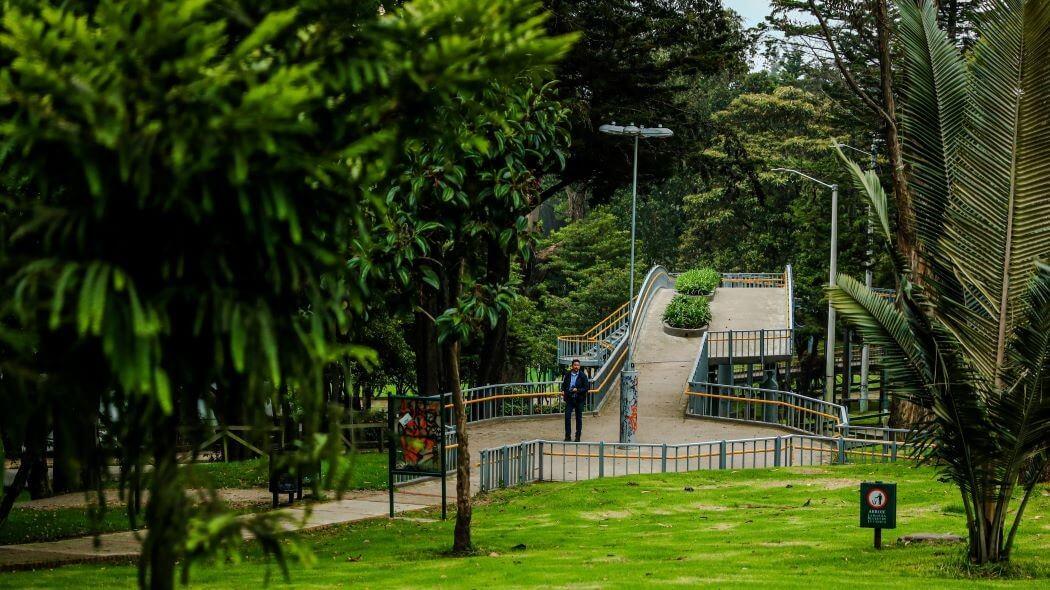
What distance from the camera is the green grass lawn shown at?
1823 centimetres

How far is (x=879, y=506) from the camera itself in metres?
13.2

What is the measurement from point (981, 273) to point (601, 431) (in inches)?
730

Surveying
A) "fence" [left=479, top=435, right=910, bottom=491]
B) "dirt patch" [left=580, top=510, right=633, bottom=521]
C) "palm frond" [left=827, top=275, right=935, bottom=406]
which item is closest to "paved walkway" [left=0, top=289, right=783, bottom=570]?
"fence" [left=479, top=435, right=910, bottom=491]

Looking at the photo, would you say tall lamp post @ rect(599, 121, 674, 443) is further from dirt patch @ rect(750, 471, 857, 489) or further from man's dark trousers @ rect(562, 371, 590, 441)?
dirt patch @ rect(750, 471, 857, 489)

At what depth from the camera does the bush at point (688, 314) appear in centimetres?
4184

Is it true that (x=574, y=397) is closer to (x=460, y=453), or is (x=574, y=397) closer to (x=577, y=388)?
(x=577, y=388)

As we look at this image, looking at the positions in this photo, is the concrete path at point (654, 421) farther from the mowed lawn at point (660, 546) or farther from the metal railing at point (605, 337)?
the mowed lawn at point (660, 546)

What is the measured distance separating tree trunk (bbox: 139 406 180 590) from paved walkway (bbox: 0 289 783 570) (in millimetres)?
149

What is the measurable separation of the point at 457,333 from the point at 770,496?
8.40m

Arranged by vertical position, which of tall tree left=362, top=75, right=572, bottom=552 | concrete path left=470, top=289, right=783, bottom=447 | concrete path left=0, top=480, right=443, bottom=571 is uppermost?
tall tree left=362, top=75, right=572, bottom=552

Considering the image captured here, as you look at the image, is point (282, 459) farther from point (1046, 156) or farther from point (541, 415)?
point (541, 415)

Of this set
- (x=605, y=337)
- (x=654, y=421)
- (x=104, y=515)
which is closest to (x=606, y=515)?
(x=104, y=515)

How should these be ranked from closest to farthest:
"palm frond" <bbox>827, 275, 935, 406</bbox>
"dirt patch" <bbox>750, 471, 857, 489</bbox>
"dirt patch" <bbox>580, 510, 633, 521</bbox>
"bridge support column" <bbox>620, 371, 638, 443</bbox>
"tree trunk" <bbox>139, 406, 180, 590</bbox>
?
"tree trunk" <bbox>139, 406, 180, 590</bbox> < "palm frond" <bbox>827, 275, 935, 406</bbox> < "dirt patch" <bbox>580, 510, 633, 521</bbox> < "dirt patch" <bbox>750, 471, 857, 489</bbox> < "bridge support column" <bbox>620, 371, 638, 443</bbox>

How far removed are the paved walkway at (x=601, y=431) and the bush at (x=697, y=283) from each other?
2.05 ft
